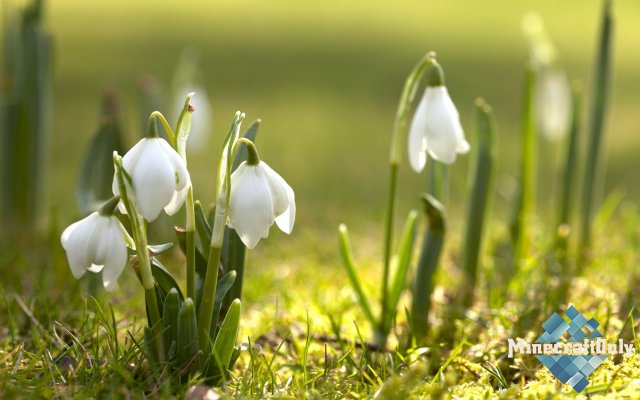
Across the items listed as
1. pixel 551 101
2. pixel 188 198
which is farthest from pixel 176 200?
pixel 551 101

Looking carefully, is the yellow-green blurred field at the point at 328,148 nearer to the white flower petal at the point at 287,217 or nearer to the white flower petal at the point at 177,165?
the white flower petal at the point at 287,217

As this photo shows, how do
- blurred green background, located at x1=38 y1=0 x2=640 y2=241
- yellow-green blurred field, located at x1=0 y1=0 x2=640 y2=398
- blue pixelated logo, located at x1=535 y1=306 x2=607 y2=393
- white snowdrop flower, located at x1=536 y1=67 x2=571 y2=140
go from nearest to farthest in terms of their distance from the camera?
blue pixelated logo, located at x1=535 y1=306 x2=607 y2=393, yellow-green blurred field, located at x1=0 y1=0 x2=640 y2=398, white snowdrop flower, located at x1=536 y1=67 x2=571 y2=140, blurred green background, located at x1=38 y1=0 x2=640 y2=241

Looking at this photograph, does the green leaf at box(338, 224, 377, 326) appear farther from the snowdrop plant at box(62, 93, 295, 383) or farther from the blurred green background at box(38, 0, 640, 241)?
the blurred green background at box(38, 0, 640, 241)

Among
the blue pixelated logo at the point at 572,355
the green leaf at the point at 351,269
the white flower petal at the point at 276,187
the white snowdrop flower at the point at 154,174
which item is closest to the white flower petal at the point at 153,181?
the white snowdrop flower at the point at 154,174

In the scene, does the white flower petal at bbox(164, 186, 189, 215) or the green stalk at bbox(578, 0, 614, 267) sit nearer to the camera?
the white flower petal at bbox(164, 186, 189, 215)

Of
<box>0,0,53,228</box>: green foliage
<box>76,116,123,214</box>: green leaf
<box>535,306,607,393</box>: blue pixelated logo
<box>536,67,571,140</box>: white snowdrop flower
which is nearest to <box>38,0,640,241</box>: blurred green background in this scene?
<box>536,67,571,140</box>: white snowdrop flower

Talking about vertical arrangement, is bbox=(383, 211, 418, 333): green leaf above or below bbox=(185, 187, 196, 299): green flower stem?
below

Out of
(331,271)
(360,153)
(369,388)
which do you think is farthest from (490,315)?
(360,153)

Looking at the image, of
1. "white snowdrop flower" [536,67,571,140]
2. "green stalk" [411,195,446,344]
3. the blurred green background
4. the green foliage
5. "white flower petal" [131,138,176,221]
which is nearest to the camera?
"white flower petal" [131,138,176,221]
